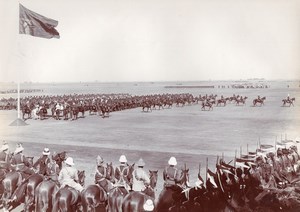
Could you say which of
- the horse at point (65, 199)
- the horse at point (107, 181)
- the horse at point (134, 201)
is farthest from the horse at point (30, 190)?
the horse at point (134, 201)

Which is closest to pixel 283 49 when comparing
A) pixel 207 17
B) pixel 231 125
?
pixel 207 17

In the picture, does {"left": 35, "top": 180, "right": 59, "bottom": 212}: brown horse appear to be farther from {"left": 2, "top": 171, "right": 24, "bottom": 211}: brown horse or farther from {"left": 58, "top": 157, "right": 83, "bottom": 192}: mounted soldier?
{"left": 2, "top": 171, "right": 24, "bottom": 211}: brown horse

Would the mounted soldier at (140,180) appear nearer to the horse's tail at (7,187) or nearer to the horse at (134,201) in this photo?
the horse at (134,201)

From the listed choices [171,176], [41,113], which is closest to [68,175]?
[171,176]

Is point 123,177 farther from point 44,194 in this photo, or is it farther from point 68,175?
point 44,194

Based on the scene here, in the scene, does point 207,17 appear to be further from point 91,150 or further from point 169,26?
point 91,150

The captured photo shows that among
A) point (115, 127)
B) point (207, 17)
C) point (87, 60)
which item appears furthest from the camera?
point (115, 127)
